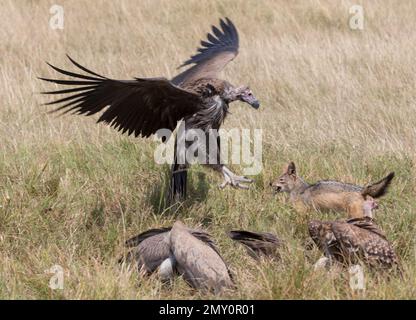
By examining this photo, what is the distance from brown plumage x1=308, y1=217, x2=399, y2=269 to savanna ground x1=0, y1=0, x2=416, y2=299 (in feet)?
0.40

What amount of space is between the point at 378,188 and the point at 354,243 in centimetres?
97

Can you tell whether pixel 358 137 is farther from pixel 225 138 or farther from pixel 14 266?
pixel 14 266

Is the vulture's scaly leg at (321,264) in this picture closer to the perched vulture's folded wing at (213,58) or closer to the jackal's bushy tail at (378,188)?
the jackal's bushy tail at (378,188)

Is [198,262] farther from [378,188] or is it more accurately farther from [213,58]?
[213,58]

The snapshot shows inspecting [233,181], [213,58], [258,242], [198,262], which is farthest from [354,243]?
[213,58]

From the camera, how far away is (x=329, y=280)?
164 inches

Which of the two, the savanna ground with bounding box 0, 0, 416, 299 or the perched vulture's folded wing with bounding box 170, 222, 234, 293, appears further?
the savanna ground with bounding box 0, 0, 416, 299

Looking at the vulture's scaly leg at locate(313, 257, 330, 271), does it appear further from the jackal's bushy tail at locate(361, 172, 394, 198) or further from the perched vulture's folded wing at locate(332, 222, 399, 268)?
the jackal's bushy tail at locate(361, 172, 394, 198)

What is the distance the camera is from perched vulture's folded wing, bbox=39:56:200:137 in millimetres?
5082

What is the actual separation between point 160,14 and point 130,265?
693 cm

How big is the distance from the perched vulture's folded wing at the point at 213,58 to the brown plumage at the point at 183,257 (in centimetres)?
178

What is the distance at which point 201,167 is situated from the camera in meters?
6.27

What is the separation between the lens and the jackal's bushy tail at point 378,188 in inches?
207

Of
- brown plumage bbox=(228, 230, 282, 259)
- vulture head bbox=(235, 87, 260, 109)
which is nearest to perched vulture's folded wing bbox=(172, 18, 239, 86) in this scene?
vulture head bbox=(235, 87, 260, 109)
